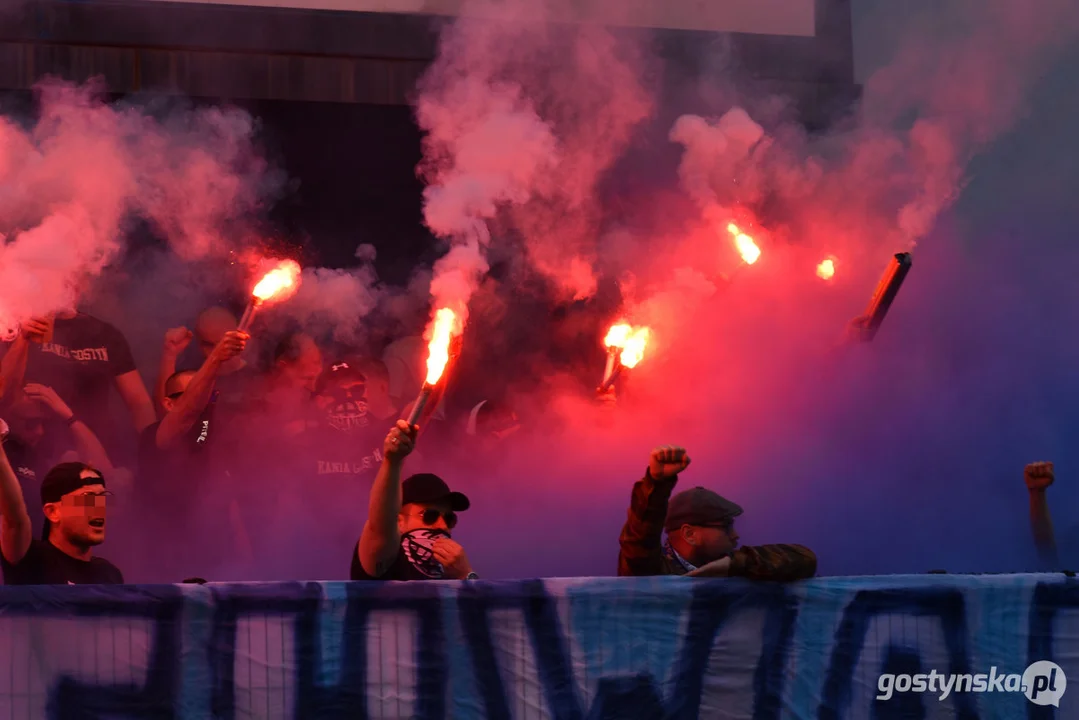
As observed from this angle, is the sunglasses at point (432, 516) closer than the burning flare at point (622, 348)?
Yes

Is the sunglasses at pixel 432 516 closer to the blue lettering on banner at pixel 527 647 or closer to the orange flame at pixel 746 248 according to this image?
the blue lettering on banner at pixel 527 647

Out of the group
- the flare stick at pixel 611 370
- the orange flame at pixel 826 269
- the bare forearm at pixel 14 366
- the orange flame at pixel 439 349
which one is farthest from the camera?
the orange flame at pixel 826 269

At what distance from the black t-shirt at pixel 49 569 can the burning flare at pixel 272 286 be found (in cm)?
139

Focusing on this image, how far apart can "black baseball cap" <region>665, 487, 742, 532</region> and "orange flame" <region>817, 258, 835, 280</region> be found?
3.09m

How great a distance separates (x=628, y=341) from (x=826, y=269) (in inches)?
53.8

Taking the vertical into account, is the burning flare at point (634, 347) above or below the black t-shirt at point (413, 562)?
above

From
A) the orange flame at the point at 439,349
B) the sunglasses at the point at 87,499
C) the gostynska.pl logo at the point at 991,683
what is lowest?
the gostynska.pl logo at the point at 991,683

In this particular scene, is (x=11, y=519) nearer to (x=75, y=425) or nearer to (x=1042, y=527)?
(x=75, y=425)

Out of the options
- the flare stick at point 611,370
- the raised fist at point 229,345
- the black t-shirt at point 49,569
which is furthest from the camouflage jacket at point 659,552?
the flare stick at point 611,370

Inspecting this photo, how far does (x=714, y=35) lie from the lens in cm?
701

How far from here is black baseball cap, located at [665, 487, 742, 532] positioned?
12.9ft

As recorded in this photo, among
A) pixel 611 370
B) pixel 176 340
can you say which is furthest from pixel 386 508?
pixel 176 340

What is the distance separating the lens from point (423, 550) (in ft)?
12.4

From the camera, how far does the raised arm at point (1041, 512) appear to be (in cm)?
505
